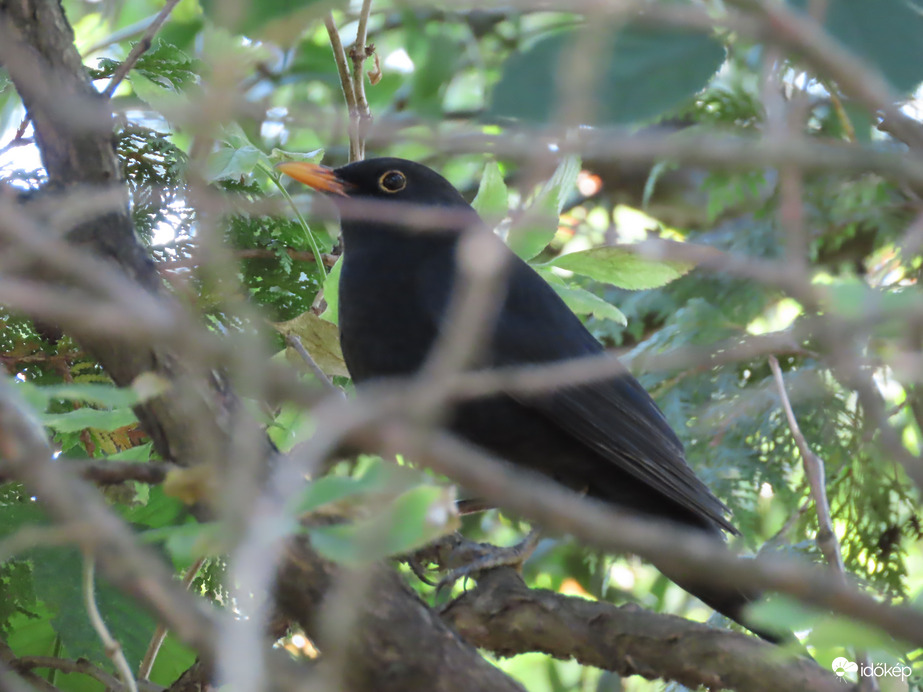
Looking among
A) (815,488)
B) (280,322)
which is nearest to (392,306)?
(280,322)

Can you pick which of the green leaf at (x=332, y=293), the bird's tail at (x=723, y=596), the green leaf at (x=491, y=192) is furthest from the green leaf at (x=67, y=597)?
the bird's tail at (x=723, y=596)

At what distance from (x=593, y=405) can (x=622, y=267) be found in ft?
2.64

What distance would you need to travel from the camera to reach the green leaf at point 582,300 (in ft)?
8.83

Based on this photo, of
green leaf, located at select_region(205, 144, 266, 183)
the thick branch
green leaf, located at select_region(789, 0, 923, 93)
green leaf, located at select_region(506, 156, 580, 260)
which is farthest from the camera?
green leaf, located at select_region(506, 156, 580, 260)

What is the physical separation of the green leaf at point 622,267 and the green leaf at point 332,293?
0.64 m

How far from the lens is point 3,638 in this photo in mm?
2344

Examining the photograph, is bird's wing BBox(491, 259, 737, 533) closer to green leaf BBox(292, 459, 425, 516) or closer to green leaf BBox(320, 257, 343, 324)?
green leaf BBox(320, 257, 343, 324)

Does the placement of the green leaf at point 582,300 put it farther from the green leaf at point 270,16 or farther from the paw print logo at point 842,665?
the green leaf at point 270,16

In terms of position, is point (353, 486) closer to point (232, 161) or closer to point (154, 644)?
point (154, 644)

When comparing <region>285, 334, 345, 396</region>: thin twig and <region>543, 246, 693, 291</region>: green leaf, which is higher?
<region>543, 246, 693, 291</region>: green leaf

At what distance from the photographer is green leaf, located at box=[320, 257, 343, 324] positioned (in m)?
2.72

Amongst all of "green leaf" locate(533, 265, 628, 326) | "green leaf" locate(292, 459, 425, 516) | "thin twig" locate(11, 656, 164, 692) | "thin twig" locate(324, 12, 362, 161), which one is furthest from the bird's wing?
"green leaf" locate(292, 459, 425, 516)

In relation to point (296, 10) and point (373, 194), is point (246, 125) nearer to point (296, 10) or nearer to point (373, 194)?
point (373, 194)

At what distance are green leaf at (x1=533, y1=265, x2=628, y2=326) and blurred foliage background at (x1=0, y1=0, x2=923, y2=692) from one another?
1 cm
